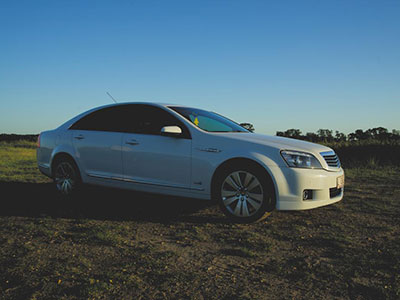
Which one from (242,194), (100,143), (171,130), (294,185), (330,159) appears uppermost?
(171,130)

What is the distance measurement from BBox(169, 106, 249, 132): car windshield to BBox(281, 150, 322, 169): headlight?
1270 mm

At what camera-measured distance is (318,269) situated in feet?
10.6

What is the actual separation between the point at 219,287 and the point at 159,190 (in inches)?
108

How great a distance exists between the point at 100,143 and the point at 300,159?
3.19 metres

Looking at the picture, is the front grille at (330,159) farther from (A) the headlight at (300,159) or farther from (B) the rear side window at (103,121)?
(B) the rear side window at (103,121)

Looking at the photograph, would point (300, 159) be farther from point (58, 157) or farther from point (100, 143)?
point (58, 157)

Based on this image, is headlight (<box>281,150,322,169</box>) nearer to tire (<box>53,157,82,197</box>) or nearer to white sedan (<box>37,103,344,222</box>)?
white sedan (<box>37,103,344,222</box>)

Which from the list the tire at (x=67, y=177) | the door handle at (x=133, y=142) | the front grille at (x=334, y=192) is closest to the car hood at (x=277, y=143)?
the front grille at (x=334, y=192)

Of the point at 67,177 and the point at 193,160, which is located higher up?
the point at 193,160

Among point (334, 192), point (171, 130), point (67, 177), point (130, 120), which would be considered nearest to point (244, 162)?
point (171, 130)

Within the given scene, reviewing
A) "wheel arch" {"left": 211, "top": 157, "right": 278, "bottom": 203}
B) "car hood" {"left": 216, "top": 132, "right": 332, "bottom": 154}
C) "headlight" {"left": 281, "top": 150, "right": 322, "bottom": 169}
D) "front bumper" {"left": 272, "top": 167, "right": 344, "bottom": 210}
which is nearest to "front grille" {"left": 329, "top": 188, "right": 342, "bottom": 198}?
"front bumper" {"left": 272, "top": 167, "right": 344, "bottom": 210}

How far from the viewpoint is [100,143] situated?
6004 mm

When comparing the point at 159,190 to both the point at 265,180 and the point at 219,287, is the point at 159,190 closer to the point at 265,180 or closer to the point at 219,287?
the point at 265,180

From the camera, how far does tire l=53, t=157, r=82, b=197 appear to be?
6.31 metres
